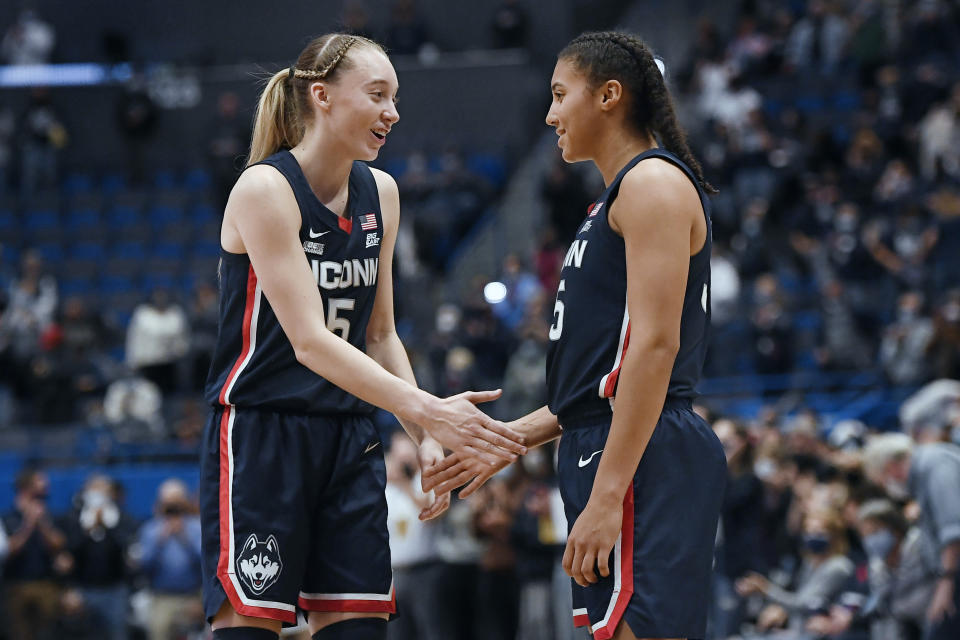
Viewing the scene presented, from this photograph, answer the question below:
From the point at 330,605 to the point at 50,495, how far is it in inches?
448

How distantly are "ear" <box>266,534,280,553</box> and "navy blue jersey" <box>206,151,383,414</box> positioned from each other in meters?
0.41

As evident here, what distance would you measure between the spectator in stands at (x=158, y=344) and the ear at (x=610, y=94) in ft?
43.2

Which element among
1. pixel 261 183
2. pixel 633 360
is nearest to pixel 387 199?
pixel 261 183

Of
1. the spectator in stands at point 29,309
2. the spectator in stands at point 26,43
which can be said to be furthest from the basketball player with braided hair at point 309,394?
the spectator in stands at point 26,43

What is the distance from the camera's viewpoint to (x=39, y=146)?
70.0 feet

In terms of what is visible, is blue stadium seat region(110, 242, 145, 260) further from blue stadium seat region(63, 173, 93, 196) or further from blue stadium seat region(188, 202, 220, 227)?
blue stadium seat region(63, 173, 93, 196)

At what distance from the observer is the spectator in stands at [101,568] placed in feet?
40.1

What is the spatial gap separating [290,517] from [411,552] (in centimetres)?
723

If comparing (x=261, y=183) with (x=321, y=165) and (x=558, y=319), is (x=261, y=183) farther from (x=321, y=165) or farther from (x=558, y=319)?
(x=558, y=319)

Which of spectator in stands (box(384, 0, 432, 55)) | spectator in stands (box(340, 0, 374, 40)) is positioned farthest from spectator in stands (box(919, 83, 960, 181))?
spectator in stands (box(384, 0, 432, 55))

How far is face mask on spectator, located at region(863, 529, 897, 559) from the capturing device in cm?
835

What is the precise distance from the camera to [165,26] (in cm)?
2369

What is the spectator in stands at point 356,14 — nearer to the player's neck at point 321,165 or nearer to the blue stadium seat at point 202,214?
the blue stadium seat at point 202,214

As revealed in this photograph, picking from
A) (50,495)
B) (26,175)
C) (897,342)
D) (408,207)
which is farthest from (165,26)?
(897,342)
